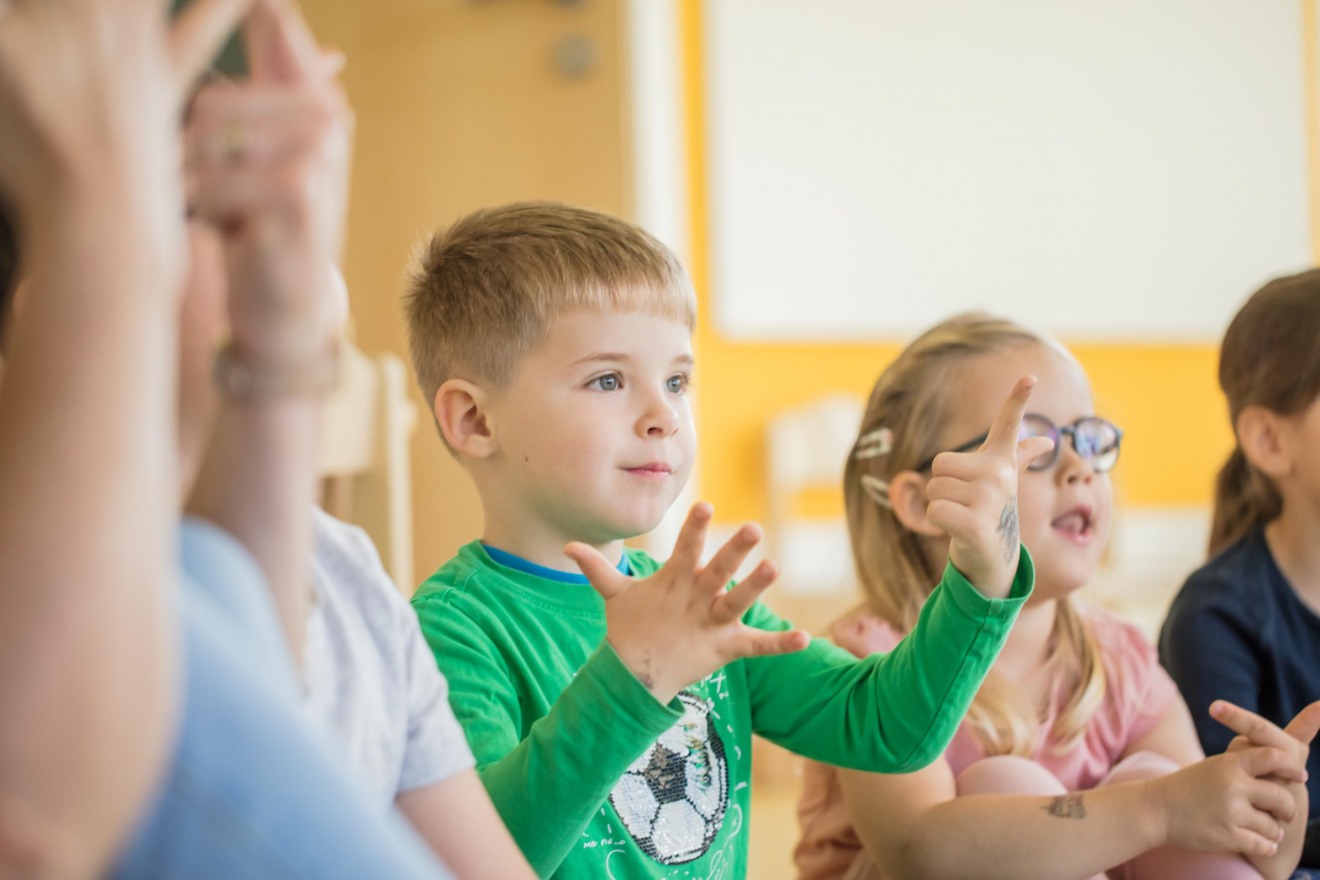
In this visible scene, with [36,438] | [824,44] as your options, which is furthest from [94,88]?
[824,44]

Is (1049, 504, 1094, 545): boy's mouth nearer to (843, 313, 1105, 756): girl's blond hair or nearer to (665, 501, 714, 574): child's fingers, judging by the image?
(843, 313, 1105, 756): girl's blond hair

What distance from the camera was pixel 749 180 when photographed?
4.01 meters

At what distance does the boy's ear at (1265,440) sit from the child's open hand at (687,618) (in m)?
0.98

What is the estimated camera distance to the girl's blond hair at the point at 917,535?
1347mm

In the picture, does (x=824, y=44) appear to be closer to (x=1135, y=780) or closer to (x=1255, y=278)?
(x=1255, y=278)

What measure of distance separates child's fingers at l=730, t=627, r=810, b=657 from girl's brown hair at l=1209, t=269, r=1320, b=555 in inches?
38.0

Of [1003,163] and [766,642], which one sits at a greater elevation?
[1003,163]

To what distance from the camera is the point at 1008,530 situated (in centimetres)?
104

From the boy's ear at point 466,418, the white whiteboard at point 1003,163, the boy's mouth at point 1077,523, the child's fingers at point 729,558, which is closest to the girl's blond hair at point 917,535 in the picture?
the boy's mouth at point 1077,523

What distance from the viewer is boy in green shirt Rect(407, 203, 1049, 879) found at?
3.39ft

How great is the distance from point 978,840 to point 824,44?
11.2 ft

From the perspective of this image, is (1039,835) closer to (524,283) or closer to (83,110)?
(524,283)

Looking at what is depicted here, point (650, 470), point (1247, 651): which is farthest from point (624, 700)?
point (1247, 651)

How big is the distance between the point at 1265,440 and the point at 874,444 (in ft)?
1.67
